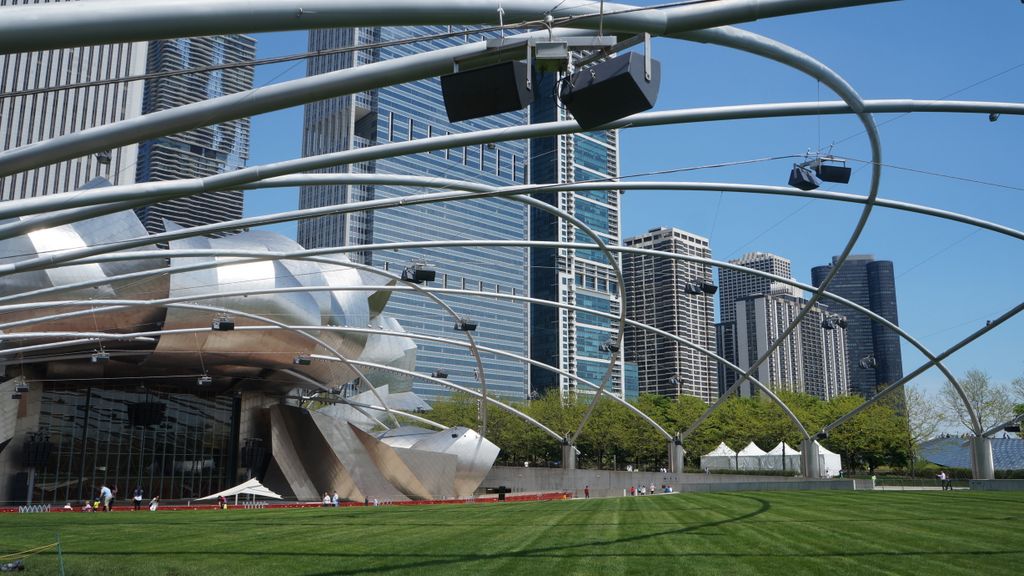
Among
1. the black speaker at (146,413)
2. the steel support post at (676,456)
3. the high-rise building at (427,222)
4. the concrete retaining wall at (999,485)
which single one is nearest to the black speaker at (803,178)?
the concrete retaining wall at (999,485)

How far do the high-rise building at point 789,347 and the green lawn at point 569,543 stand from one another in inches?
5382

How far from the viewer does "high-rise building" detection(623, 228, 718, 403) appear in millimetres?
102812

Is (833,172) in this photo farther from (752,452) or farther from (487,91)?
(752,452)

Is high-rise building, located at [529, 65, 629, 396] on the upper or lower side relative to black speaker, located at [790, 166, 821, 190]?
upper

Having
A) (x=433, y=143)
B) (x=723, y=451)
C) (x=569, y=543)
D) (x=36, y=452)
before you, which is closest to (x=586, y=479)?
(x=723, y=451)

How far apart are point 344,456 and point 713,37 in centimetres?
4594

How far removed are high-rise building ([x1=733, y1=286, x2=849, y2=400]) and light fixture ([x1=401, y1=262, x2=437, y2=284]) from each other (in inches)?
5049

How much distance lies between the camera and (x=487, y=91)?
8.80 m

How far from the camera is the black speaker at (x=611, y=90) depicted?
8.37 m

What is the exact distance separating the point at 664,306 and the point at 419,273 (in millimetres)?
88940

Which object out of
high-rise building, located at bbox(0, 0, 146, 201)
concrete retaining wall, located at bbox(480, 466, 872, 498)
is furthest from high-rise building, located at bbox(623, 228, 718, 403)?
high-rise building, located at bbox(0, 0, 146, 201)

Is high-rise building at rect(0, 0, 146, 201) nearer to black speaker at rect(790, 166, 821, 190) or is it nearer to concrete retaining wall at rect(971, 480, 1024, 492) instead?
concrete retaining wall at rect(971, 480, 1024, 492)

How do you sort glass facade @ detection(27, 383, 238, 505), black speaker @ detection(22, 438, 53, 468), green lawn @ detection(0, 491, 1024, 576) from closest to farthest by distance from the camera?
green lawn @ detection(0, 491, 1024, 576) → black speaker @ detection(22, 438, 53, 468) → glass facade @ detection(27, 383, 238, 505)

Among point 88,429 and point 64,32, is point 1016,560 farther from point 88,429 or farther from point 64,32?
point 88,429
